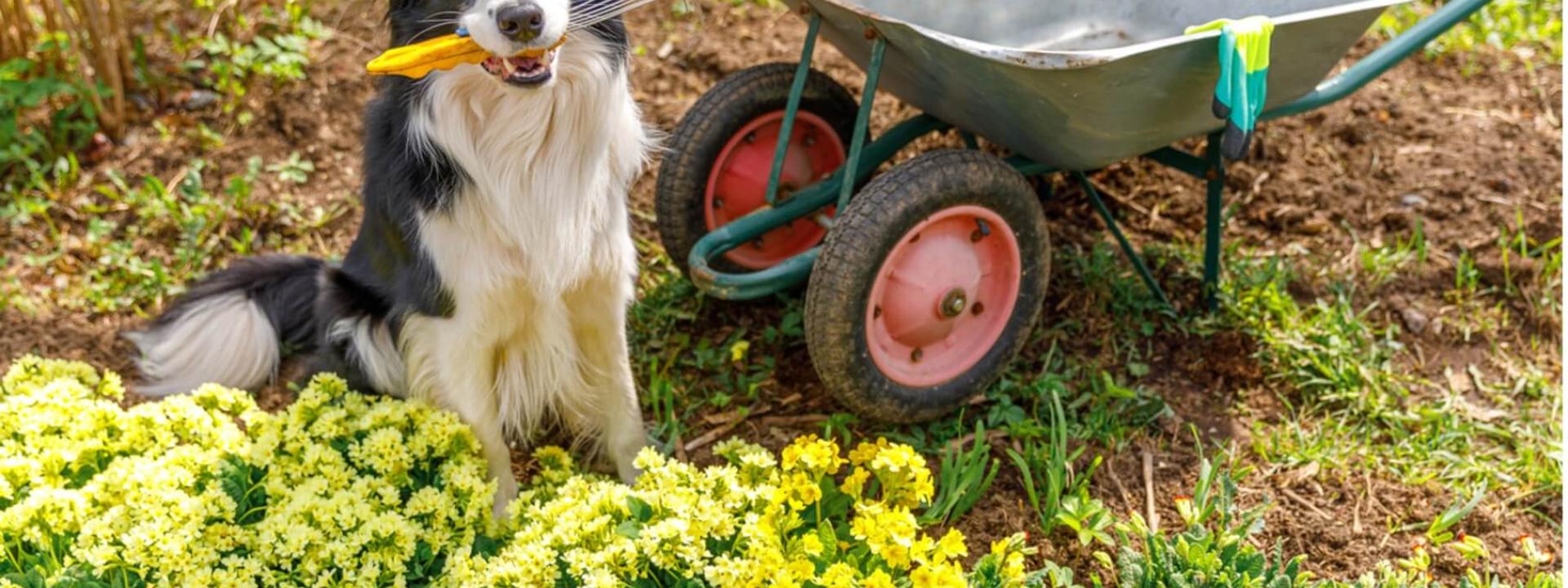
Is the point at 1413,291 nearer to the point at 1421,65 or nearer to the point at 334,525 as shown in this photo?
the point at 1421,65

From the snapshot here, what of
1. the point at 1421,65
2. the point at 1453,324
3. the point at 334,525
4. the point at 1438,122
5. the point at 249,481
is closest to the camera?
the point at 334,525

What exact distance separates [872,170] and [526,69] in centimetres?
126

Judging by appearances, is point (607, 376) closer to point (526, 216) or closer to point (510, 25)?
point (526, 216)

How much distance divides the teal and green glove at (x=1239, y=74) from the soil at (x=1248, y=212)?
825mm

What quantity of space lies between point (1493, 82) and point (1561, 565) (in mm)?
2204

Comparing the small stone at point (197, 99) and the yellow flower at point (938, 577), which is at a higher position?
the small stone at point (197, 99)

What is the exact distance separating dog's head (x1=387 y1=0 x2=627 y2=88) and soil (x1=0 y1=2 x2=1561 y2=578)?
3.84 feet

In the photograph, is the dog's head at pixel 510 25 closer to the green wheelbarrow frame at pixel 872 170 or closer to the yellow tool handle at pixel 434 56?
the yellow tool handle at pixel 434 56

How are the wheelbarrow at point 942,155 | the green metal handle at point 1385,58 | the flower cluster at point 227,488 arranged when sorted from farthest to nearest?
the green metal handle at point 1385,58 → the wheelbarrow at point 942,155 → the flower cluster at point 227,488

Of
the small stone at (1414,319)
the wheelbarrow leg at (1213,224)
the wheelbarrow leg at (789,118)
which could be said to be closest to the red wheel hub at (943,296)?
the wheelbarrow leg at (789,118)

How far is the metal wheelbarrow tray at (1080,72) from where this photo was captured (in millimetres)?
2527

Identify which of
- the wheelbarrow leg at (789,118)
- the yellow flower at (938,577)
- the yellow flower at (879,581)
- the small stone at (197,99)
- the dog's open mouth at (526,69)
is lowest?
the yellow flower at (879,581)

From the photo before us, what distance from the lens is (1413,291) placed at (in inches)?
141

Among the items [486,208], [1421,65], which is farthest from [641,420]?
[1421,65]
